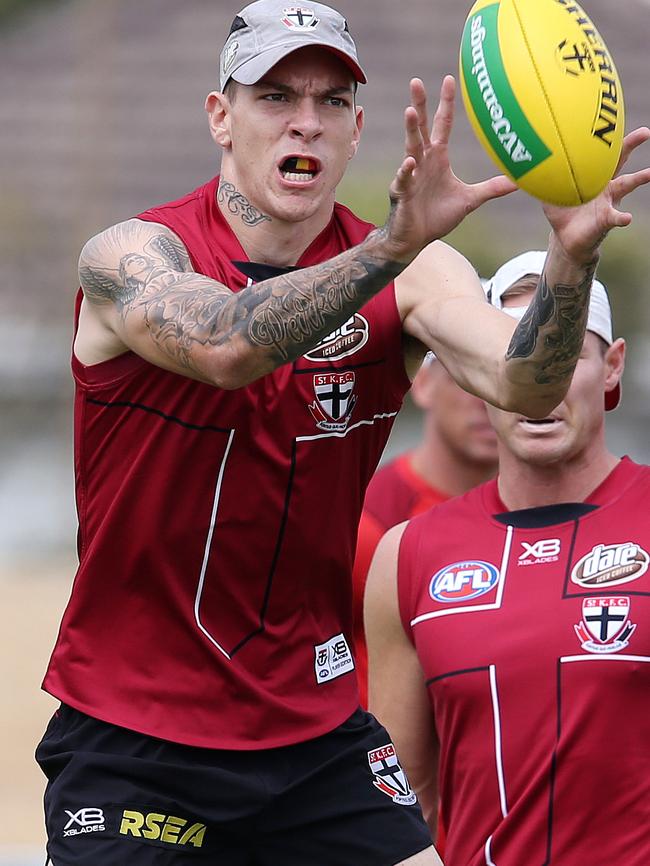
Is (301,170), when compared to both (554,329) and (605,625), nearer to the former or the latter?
(554,329)

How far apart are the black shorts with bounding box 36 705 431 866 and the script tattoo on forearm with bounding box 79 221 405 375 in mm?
1026

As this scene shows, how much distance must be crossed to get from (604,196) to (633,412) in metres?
14.2

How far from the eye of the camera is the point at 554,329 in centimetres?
392

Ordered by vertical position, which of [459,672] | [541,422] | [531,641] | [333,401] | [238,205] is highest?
[238,205]

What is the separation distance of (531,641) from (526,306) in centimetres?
100

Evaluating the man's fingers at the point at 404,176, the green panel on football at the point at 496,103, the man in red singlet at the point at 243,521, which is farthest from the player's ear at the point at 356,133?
the man's fingers at the point at 404,176

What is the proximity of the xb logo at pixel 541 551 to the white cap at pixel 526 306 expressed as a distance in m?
0.52

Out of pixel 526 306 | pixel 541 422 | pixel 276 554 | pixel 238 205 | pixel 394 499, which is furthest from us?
pixel 394 499

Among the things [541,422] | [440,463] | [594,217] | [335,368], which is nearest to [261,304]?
[335,368]

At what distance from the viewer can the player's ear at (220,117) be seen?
4.67m

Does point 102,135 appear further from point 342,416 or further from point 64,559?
point 342,416

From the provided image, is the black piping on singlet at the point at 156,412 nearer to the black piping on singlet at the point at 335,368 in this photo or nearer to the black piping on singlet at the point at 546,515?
the black piping on singlet at the point at 335,368

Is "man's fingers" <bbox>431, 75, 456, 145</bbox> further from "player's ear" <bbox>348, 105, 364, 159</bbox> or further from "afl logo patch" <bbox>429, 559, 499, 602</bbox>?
"afl logo patch" <bbox>429, 559, 499, 602</bbox>

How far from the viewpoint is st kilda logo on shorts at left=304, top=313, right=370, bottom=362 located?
438 centimetres
